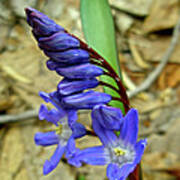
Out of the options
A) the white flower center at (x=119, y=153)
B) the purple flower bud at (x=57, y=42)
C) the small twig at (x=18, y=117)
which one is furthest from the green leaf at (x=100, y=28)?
the small twig at (x=18, y=117)

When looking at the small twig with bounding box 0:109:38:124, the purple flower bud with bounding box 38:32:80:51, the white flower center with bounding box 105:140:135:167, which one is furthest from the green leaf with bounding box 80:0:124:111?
the small twig with bounding box 0:109:38:124

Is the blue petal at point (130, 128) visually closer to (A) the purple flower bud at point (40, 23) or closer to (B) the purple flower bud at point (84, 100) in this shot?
(B) the purple flower bud at point (84, 100)

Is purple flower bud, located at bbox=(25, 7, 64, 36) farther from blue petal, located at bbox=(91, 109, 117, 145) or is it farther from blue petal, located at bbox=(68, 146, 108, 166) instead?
blue petal, located at bbox=(68, 146, 108, 166)

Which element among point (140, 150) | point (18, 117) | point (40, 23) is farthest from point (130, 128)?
point (18, 117)

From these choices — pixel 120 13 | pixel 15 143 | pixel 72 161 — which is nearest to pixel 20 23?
pixel 120 13

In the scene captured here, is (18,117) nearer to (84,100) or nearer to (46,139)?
(46,139)

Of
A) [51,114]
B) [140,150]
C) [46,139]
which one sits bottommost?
[46,139]

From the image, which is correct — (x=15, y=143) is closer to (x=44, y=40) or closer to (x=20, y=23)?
(x=20, y=23)

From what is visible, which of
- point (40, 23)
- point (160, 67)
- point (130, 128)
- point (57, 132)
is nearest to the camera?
point (40, 23)
